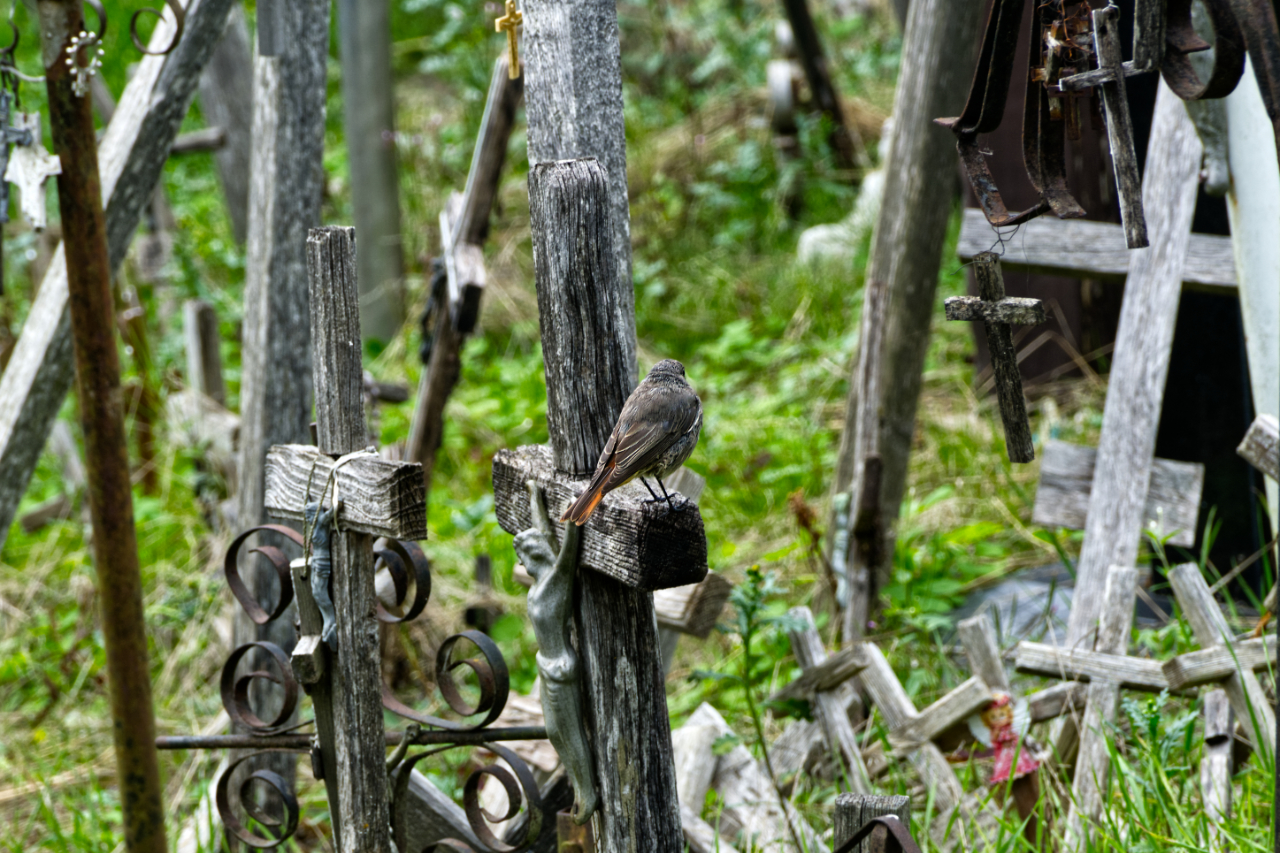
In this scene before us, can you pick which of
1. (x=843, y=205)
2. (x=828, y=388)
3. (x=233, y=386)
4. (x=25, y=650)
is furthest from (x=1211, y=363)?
(x=233, y=386)

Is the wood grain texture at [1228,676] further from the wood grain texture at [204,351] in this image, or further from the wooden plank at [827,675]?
the wood grain texture at [204,351]

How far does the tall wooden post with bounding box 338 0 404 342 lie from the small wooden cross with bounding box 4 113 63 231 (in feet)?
14.4

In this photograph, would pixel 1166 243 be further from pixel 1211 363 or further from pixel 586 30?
pixel 586 30

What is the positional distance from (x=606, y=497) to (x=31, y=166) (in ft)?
4.93

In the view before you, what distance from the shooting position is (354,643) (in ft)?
6.09

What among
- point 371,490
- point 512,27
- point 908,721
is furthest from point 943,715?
point 512,27

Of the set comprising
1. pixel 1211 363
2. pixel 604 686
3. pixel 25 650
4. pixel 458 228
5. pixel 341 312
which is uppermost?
pixel 458 228

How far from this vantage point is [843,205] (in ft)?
25.1

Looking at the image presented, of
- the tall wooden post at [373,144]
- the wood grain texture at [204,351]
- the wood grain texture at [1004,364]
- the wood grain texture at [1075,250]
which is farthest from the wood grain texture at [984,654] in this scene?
the tall wooden post at [373,144]

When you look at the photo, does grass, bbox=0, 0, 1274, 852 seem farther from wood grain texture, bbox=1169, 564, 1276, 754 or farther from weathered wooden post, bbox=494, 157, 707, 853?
weathered wooden post, bbox=494, 157, 707, 853

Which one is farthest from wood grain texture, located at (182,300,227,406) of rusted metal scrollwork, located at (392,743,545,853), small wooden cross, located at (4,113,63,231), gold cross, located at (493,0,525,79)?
rusted metal scrollwork, located at (392,743,545,853)

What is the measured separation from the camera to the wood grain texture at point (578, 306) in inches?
59.4

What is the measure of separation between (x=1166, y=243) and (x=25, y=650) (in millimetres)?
4540

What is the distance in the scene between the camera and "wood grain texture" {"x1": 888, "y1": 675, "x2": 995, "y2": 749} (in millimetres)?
2455
